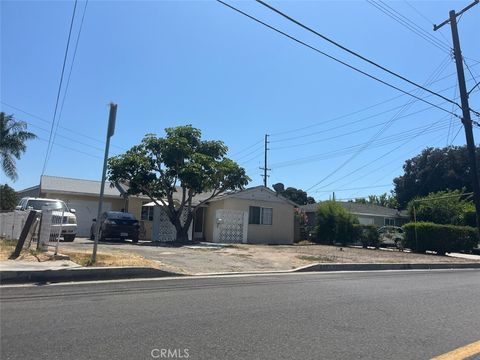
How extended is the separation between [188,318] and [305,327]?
5.39 ft

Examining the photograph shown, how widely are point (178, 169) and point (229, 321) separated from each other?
19513 millimetres

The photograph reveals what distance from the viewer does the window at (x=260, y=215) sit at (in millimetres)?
30234

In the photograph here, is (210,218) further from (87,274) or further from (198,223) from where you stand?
(87,274)

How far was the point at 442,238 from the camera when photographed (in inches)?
1012

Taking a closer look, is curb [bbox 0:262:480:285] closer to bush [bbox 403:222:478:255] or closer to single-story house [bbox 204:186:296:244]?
bush [bbox 403:222:478:255]

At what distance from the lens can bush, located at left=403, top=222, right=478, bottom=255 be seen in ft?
84.5

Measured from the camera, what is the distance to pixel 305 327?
645 cm

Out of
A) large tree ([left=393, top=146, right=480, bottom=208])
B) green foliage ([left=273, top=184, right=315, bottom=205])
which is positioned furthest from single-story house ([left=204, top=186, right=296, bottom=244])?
green foliage ([left=273, top=184, right=315, bottom=205])

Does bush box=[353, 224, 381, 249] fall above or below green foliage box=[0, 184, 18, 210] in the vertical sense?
below

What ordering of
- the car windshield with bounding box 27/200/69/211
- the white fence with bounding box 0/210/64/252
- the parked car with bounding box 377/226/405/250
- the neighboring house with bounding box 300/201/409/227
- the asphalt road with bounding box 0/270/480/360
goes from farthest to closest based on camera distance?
the neighboring house with bounding box 300/201/409/227
the parked car with bounding box 377/226/405/250
the car windshield with bounding box 27/200/69/211
the white fence with bounding box 0/210/64/252
the asphalt road with bounding box 0/270/480/360

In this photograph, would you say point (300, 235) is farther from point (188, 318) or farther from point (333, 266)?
point (188, 318)

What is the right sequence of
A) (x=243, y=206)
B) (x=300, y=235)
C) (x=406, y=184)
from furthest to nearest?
(x=406, y=184) < (x=300, y=235) < (x=243, y=206)

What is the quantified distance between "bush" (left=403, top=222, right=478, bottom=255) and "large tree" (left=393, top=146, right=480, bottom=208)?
30.4 meters

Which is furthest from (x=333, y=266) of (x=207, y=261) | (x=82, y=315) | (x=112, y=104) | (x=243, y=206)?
(x=243, y=206)
